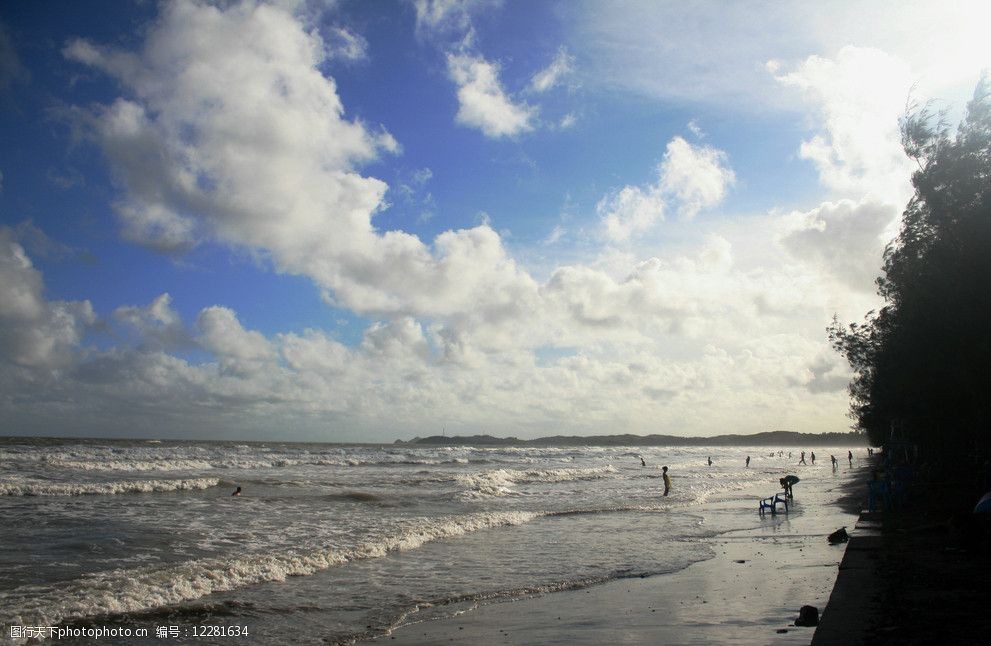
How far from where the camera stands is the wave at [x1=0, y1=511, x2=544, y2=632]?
33.8 feet

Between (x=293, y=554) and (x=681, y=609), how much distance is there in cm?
923

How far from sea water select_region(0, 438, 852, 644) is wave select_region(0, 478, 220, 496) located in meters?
0.12

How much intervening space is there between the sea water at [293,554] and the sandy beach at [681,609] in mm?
751

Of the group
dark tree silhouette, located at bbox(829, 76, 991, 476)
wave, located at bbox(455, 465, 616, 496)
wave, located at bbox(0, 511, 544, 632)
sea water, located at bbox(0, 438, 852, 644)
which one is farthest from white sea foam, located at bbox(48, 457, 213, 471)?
dark tree silhouette, located at bbox(829, 76, 991, 476)

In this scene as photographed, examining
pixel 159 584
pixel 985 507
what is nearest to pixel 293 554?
pixel 159 584

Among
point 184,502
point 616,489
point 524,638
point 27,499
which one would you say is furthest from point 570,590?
point 616,489

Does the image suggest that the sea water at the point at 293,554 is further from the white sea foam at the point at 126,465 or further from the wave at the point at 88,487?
the white sea foam at the point at 126,465

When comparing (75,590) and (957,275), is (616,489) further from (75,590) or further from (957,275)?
(75,590)

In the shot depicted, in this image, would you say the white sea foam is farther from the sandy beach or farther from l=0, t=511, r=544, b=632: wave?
the sandy beach

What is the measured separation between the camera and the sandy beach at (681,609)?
8.80 meters

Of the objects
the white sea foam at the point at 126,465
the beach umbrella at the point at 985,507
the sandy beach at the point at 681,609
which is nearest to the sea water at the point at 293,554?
the sandy beach at the point at 681,609

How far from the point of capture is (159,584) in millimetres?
11875

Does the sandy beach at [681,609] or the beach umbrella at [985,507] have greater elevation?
the beach umbrella at [985,507]

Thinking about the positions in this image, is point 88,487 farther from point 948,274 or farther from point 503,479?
point 948,274
